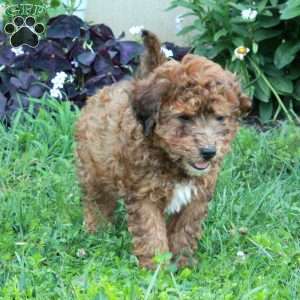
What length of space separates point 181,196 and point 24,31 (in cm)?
348

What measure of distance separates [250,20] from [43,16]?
6.63 ft

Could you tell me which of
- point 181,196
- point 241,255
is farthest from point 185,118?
point 241,255

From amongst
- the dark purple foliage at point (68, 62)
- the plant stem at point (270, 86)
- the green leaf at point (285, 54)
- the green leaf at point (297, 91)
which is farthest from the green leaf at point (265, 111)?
the dark purple foliage at point (68, 62)

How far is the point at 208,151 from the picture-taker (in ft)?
14.9

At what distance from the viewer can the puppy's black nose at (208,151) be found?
4.55 meters

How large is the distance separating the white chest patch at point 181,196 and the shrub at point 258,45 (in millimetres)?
2676

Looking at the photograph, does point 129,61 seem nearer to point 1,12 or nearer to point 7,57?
point 7,57

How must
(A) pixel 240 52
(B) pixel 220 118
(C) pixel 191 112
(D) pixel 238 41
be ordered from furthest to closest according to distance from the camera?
(D) pixel 238 41
(A) pixel 240 52
(B) pixel 220 118
(C) pixel 191 112

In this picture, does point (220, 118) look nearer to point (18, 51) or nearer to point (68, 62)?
point (68, 62)

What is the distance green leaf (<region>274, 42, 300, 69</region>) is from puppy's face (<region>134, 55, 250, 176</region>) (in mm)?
2994

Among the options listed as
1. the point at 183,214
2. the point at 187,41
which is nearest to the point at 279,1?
the point at 187,41

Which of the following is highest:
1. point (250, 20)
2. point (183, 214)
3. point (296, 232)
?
point (250, 20)

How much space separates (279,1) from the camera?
775 cm

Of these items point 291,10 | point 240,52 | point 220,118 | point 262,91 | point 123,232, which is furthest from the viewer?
point 262,91
